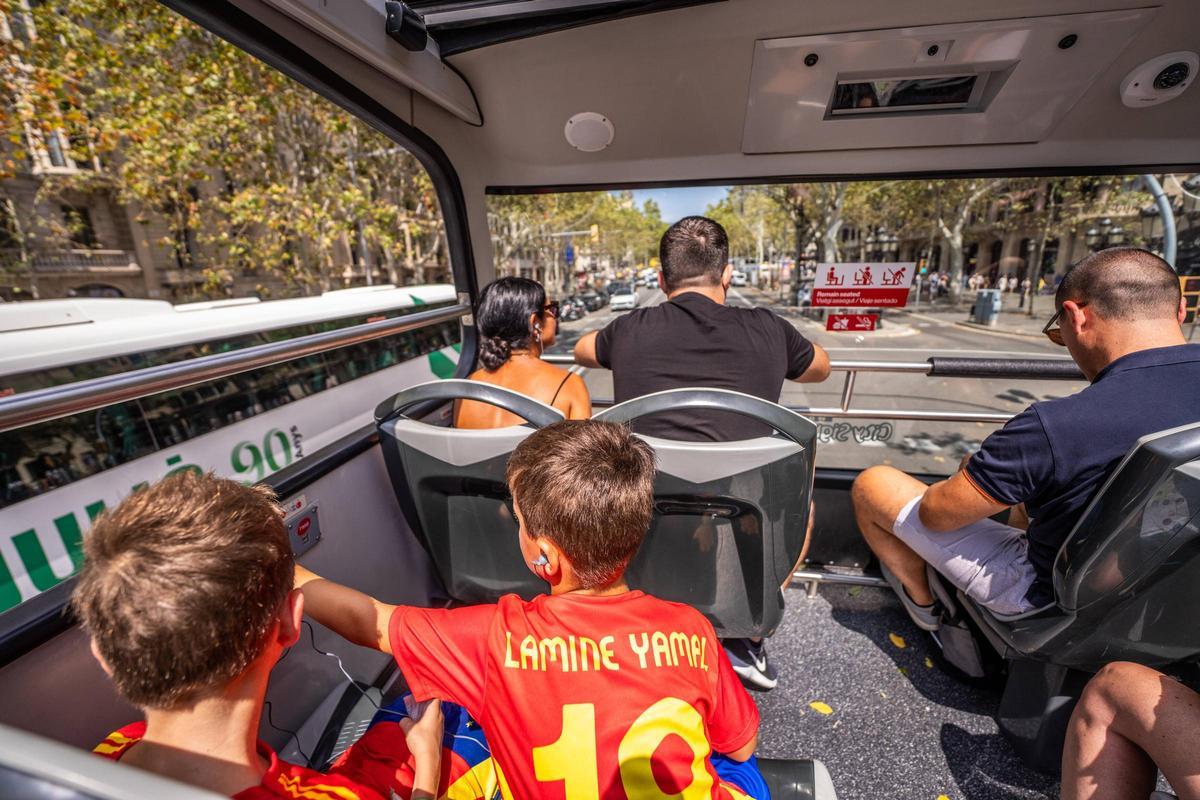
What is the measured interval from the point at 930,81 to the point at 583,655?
8.47 feet

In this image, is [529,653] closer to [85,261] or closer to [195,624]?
[195,624]

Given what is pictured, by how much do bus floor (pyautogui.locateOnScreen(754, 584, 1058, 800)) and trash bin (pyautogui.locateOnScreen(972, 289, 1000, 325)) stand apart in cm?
185

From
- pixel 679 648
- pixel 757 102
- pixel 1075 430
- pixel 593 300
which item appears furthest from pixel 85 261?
pixel 1075 430

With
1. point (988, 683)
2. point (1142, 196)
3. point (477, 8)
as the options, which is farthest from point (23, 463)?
point (1142, 196)

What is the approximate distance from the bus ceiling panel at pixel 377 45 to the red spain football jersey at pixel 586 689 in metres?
1.64

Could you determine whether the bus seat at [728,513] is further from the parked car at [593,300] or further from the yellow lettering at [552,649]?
→ the parked car at [593,300]

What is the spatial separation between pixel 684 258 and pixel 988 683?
73.5 inches

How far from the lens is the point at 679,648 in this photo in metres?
A: 0.97

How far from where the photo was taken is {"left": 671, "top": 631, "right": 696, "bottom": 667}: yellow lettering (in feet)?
3.16

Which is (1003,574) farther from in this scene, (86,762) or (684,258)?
(86,762)

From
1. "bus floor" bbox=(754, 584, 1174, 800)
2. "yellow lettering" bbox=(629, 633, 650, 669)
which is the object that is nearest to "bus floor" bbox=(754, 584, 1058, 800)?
"bus floor" bbox=(754, 584, 1174, 800)

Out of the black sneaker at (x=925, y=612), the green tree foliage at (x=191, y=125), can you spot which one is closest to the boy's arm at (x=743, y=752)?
the black sneaker at (x=925, y=612)

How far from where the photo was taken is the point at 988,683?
193cm

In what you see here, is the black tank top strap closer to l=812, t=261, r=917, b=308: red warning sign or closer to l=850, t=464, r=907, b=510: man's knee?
l=850, t=464, r=907, b=510: man's knee
